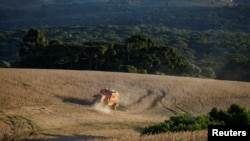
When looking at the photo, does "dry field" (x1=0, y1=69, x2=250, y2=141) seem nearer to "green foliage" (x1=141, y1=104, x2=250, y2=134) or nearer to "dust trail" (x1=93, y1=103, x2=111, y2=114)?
"dust trail" (x1=93, y1=103, x2=111, y2=114)

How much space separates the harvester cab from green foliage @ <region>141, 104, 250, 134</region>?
8.51 m

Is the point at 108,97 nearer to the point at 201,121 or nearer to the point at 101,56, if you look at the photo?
the point at 201,121

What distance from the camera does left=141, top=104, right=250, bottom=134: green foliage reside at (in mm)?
24773

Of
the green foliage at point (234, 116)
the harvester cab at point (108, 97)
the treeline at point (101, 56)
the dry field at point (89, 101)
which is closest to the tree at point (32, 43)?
the treeline at point (101, 56)

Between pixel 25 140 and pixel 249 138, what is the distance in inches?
514

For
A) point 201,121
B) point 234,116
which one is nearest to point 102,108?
point 201,121

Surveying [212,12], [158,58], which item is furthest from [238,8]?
[158,58]

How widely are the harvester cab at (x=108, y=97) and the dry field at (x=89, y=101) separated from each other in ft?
2.18

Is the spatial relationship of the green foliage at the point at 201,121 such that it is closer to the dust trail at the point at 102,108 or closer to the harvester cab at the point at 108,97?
the dust trail at the point at 102,108

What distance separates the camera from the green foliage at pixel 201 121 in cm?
2477

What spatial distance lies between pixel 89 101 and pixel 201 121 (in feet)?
38.9

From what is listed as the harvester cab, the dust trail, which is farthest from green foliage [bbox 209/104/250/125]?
the harvester cab

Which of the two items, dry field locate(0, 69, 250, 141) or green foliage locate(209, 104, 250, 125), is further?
dry field locate(0, 69, 250, 141)

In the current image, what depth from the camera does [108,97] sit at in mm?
34719
